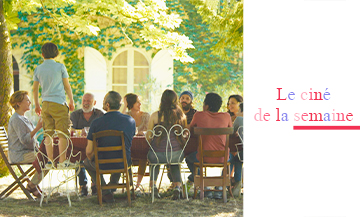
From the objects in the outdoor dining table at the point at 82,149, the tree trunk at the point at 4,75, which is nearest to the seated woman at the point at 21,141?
the outdoor dining table at the point at 82,149

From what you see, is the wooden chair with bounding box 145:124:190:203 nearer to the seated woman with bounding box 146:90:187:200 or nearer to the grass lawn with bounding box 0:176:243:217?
the seated woman with bounding box 146:90:187:200

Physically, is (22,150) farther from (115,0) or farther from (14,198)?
(115,0)

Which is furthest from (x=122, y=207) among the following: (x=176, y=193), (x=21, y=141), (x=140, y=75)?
(x=140, y=75)

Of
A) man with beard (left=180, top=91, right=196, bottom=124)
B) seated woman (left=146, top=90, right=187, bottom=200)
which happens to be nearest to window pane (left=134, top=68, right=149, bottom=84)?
man with beard (left=180, top=91, right=196, bottom=124)

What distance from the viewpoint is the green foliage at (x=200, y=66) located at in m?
9.95

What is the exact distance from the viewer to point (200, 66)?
394 inches

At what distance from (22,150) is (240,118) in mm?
2447

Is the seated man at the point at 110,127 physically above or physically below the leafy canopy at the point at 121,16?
below

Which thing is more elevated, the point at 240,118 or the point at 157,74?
the point at 157,74

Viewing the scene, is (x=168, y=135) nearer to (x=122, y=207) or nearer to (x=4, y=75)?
(x=122, y=207)

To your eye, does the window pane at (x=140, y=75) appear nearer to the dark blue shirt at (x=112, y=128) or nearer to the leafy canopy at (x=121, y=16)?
the leafy canopy at (x=121, y=16)
